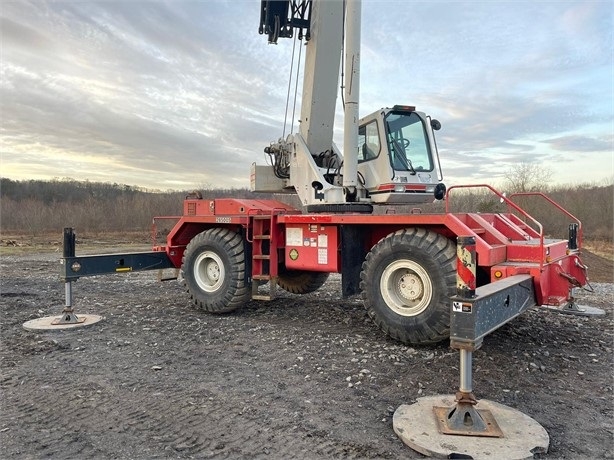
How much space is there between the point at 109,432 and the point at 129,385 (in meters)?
0.91

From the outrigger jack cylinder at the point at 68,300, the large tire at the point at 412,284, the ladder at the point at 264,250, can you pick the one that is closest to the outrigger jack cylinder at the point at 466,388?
the large tire at the point at 412,284

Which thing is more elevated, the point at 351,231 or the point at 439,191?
the point at 439,191

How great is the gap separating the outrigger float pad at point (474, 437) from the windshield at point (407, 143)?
360 centimetres

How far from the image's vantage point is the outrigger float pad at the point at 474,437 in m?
3.12

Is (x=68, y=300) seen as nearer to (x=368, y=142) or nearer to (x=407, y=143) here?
(x=368, y=142)

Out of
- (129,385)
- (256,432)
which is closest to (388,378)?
(256,432)

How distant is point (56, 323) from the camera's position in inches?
257

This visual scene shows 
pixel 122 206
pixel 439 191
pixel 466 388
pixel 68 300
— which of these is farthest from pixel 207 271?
pixel 122 206

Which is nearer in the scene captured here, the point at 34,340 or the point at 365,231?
the point at 34,340

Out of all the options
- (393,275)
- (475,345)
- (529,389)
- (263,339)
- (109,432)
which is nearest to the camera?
(475,345)

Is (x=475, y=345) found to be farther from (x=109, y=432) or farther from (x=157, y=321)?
(x=157, y=321)

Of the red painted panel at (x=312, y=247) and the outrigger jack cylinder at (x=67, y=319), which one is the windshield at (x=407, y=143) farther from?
the outrigger jack cylinder at (x=67, y=319)

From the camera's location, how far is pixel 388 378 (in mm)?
4500

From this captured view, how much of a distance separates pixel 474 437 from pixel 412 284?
2.20 meters
